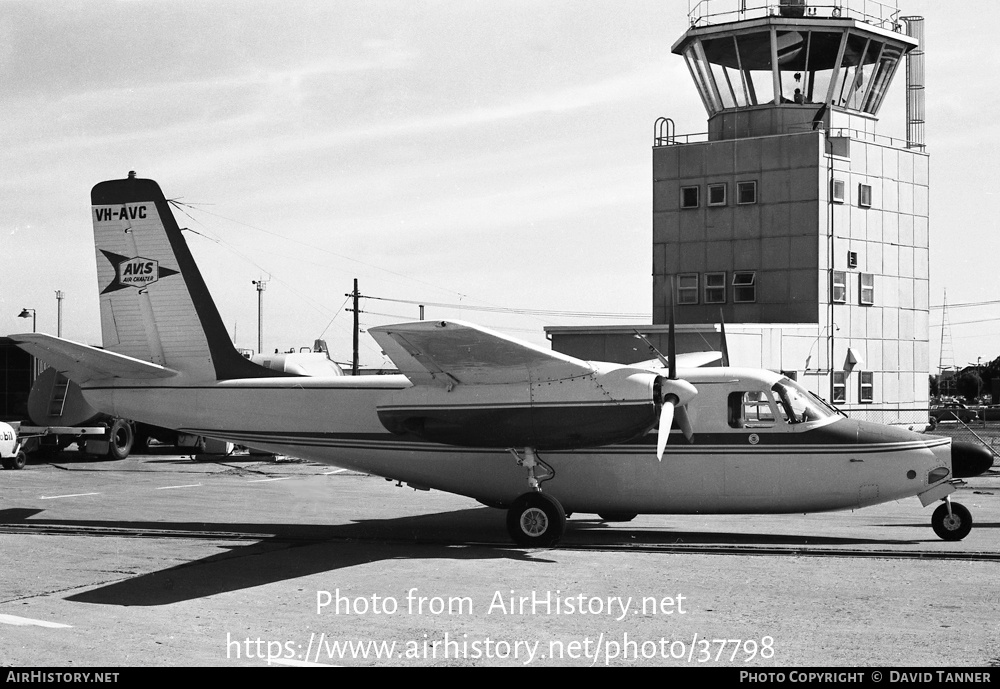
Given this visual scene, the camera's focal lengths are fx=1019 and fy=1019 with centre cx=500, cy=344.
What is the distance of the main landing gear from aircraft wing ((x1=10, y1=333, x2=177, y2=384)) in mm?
6265

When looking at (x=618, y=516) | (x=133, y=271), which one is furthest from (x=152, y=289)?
(x=618, y=516)

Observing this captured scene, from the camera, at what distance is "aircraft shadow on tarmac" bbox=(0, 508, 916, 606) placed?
1160cm

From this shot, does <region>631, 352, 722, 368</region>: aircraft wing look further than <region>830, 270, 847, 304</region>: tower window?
No

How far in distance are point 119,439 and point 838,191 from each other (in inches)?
1075

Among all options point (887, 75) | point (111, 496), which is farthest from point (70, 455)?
Answer: point (887, 75)

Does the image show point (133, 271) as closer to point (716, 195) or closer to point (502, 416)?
point (502, 416)

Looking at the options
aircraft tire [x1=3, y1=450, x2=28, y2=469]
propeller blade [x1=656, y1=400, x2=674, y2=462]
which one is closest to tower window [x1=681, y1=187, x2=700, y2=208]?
aircraft tire [x1=3, y1=450, x2=28, y2=469]

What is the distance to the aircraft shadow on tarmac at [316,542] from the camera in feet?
38.0

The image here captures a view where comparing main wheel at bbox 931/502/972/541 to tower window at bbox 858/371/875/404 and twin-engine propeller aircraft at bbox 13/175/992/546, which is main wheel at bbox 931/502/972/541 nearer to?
twin-engine propeller aircraft at bbox 13/175/992/546

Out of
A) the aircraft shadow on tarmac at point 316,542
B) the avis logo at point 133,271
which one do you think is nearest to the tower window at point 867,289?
the aircraft shadow on tarmac at point 316,542

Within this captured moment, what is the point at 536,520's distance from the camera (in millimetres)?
14680

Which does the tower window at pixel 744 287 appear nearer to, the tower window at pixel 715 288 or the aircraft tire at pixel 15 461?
the tower window at pixel 715 288
